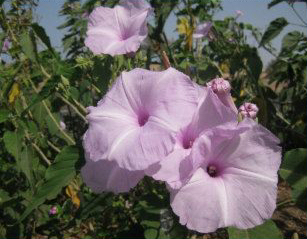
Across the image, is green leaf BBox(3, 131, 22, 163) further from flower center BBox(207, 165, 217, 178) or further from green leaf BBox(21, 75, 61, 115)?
flower center BBox(207, 165, 217, 178)

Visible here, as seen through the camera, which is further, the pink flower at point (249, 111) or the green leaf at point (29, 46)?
the green leaf at point (29, 46)

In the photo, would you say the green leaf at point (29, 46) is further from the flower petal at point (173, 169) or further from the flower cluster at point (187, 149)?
the flower petal at point (173, 169)

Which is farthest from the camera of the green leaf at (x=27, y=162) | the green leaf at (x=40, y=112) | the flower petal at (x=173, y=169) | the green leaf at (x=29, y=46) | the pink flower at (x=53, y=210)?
the pink flower at (x=53, y=210)

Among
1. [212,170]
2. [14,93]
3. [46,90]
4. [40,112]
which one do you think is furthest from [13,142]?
[212,170]

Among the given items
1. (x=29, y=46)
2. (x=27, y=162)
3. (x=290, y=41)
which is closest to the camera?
(x=29, y=46)

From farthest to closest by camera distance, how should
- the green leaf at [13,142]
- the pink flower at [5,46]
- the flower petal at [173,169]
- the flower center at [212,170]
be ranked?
1. the pink flower at [5,46]
2. the green leaf at [13,142]
3. the flower center at [212,170]
4. the flower petal at [173,169]

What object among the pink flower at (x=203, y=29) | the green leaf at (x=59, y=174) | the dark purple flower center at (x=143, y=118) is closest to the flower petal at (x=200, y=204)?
the dark purple flower center at (x=143, y=118)

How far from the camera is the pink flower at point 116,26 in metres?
1.59

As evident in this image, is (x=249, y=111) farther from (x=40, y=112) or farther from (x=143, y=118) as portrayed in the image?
(x=40, y=112)

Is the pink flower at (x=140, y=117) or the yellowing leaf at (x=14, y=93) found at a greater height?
the pink flower at (x=140, y=117)

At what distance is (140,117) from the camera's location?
127cm

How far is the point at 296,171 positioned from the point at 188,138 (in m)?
0.48

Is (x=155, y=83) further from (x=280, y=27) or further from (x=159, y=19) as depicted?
(x=280, y=27)

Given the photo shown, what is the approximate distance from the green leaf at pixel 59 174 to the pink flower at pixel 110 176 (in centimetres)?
27
